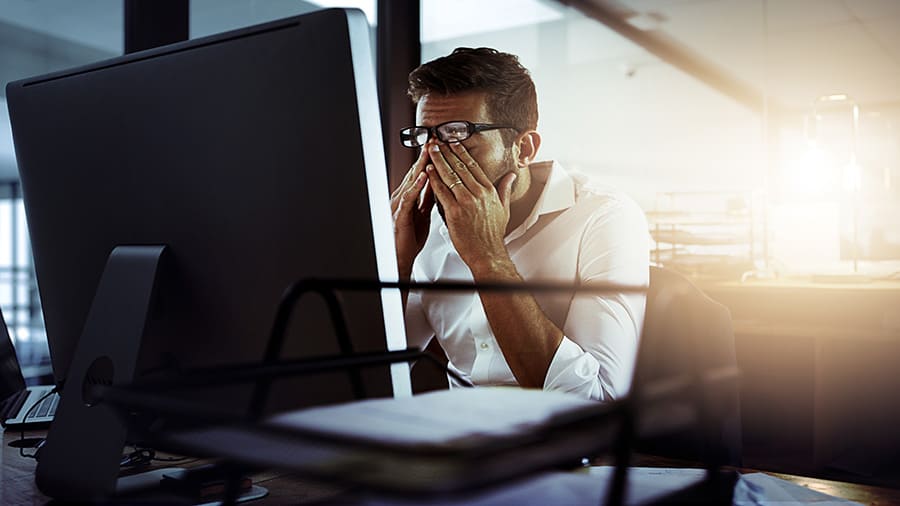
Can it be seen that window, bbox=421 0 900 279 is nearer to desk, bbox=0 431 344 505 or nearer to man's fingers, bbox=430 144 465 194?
man's fingers, bbox=430 144 465 194

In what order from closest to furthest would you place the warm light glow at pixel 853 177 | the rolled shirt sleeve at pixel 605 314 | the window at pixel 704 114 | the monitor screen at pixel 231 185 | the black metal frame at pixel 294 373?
the black metal frame at pixel 294 373 → the monitor screen at pixel 231 185 → the rolled shirt sleeve at pixel 605 314 → the warm light glow at pixel 853 177 → the window at pixel 704 114

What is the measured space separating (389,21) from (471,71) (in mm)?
1521

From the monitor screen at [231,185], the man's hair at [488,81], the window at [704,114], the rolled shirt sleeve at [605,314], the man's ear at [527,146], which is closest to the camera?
the monitor screen at [231,185]

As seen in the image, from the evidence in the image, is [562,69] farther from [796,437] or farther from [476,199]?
[476,199]

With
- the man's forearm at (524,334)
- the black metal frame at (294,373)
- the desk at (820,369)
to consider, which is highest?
the black metal frame at (294,373)

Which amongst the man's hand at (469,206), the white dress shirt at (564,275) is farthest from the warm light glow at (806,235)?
the man's hand at (469,206)

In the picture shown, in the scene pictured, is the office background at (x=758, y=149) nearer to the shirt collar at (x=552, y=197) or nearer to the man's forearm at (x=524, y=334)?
the shirt collar at (x=552, y=197)

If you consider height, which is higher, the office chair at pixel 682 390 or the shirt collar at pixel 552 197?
the shirt collar at pixel 552 197

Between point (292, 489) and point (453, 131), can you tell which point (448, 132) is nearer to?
point (453, 131)

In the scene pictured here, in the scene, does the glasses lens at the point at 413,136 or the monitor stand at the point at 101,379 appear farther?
the glasses lens at the point at 413,136

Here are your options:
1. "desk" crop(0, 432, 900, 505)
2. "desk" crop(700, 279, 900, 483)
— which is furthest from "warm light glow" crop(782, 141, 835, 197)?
"desk" crop(0, 432, 900, 505)

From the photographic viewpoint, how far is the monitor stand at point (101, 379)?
0.73m

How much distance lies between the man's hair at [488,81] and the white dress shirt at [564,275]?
0.15m

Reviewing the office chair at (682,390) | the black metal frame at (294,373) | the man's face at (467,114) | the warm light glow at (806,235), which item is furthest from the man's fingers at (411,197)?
the warm light glow at (806,235)
